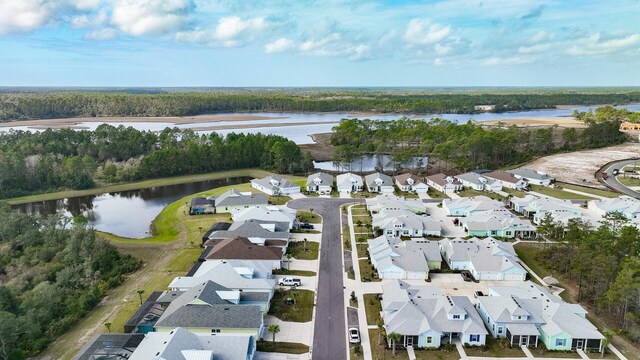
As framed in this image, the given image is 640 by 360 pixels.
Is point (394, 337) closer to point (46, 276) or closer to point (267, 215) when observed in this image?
point (267, 215)

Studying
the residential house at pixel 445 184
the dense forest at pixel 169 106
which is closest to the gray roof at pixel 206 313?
the residential house at pixel 445 184

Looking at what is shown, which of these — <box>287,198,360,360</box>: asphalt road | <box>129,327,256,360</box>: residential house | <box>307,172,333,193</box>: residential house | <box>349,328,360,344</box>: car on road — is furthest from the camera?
<box>307,172,333,193</box>: residential house

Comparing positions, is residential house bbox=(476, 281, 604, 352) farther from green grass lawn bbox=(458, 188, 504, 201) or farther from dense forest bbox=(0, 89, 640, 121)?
dense forest bbox=(0, 89, 640, 121)

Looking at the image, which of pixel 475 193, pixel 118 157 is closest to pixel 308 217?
pixel 475 193

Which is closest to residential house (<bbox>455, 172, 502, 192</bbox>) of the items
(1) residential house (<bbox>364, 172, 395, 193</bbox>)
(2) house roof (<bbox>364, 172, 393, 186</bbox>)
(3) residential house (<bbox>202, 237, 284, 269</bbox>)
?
(2) house roof (<bbox>364, 172, 393, 186</bbox>)

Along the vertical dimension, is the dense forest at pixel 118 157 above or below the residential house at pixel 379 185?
above

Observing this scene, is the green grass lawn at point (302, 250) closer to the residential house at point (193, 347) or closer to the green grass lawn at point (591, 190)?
the residential house at point (193, 347)
